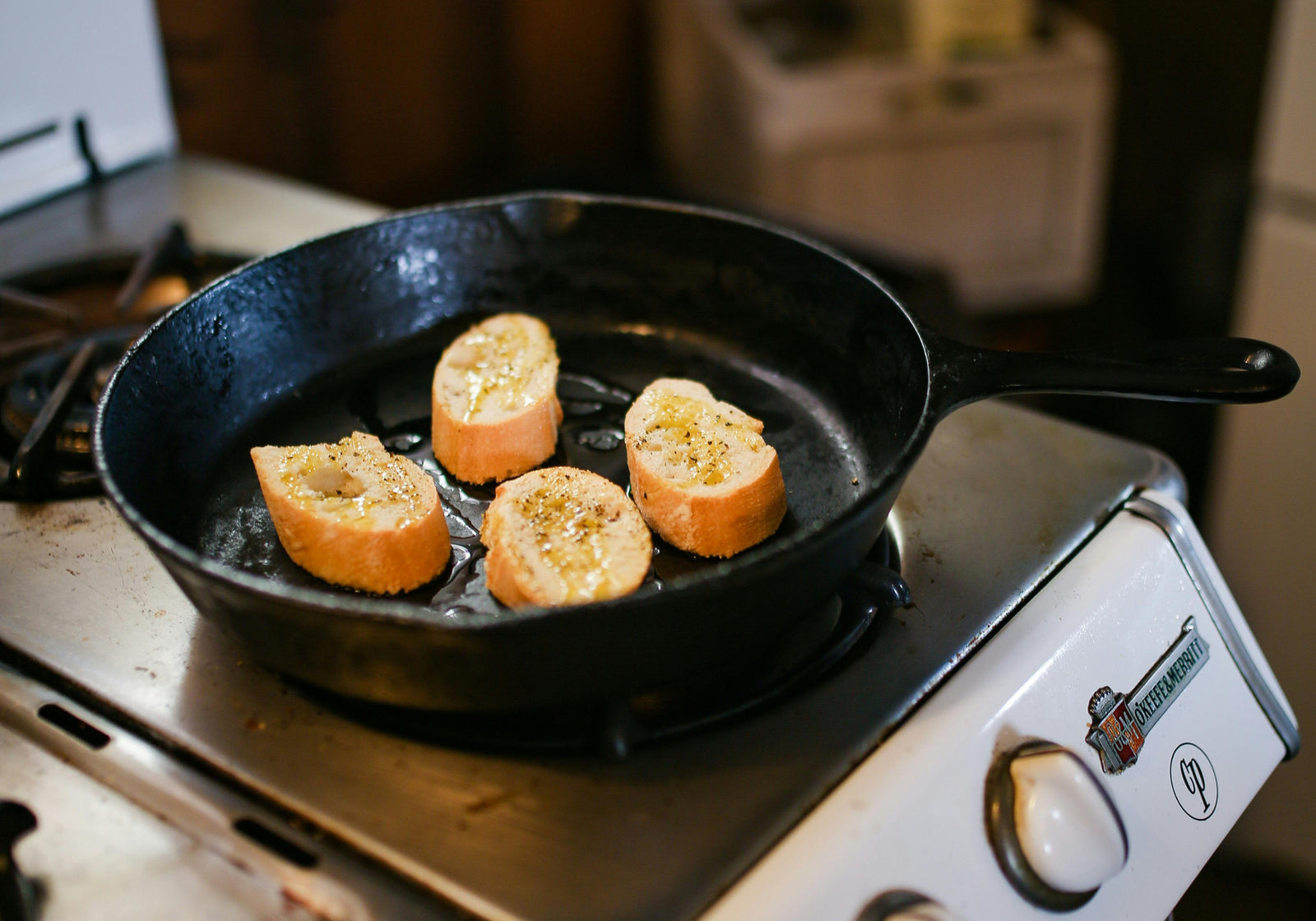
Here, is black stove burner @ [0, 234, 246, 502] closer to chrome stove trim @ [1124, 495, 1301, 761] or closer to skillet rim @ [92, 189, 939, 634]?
skillet rim @ [92, 189, 939, 634]

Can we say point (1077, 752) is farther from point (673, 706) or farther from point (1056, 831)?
point (673, 706)

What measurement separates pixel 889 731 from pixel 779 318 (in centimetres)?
46

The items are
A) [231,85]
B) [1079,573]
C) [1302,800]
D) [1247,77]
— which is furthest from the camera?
[1247,77]

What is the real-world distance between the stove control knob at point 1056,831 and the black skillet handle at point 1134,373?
0.73ft

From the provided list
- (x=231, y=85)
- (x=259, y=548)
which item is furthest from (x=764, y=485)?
(x=231, y=85)

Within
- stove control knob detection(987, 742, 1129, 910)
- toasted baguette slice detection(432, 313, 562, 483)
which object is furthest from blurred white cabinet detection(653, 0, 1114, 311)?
stove control knob detection(987, 742, 1129, 910)

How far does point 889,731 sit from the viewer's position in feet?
2.10

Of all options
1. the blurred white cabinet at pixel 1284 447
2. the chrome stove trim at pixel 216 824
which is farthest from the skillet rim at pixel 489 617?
the blurred white cabinet at pixel 1284 447

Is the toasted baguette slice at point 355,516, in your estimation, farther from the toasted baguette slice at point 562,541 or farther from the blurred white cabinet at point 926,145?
the blurred white cabinet at point 926,145

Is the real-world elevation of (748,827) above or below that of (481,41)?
below

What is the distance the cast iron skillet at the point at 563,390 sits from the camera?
1.86 feet

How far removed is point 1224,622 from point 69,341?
1028 mm

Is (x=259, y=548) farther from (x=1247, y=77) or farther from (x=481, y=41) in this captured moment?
(x=1247, y=77)

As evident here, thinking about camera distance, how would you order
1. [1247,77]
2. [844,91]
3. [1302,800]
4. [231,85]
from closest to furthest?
A: [1302,800]
[231,85]
[844,91]
[1247,77]
